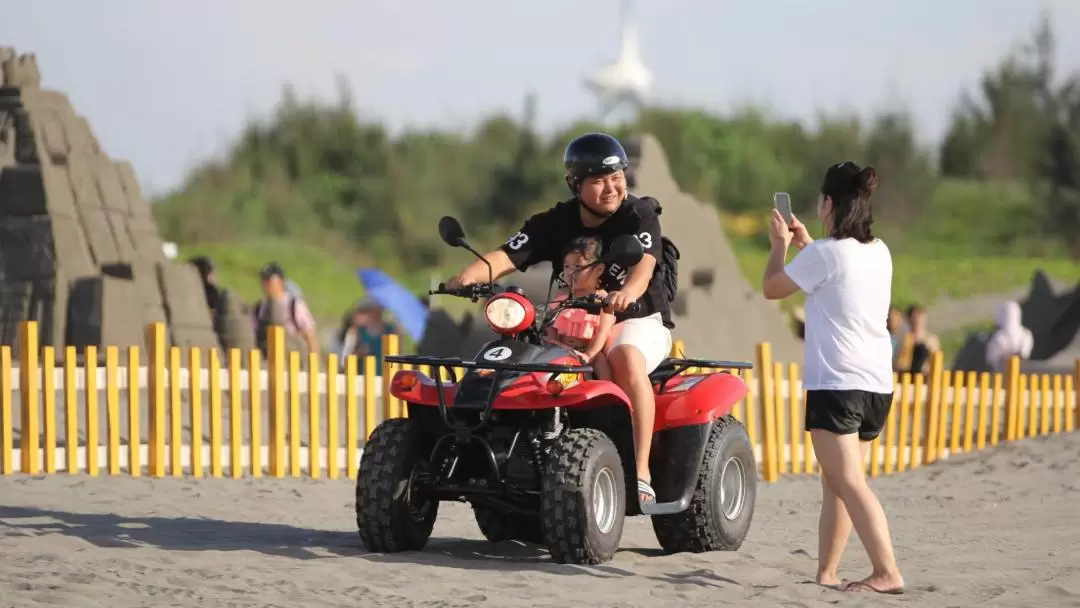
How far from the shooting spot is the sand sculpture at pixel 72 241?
610 inches

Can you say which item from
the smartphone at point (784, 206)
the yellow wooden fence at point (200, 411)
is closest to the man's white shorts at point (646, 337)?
the smartphone at point (784, 206)

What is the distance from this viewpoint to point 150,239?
58.9 feet

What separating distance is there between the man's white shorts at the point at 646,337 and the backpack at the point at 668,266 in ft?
0.65

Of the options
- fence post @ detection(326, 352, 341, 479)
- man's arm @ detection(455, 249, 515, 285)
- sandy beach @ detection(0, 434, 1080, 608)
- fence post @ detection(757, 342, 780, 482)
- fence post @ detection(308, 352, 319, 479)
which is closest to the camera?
sandy beach @ detection(0, 434, 1080, 608)

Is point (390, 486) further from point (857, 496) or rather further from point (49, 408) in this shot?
point (49, 408)

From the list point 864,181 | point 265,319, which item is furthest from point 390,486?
point 265,319

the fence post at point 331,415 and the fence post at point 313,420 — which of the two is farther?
the fence post at point 331,415

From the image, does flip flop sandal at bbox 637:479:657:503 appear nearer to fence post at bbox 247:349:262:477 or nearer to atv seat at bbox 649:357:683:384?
atv seat at bbox 649:357:683:384

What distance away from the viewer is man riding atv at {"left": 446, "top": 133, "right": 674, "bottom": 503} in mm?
7504

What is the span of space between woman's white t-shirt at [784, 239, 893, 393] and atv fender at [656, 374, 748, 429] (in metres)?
1.19

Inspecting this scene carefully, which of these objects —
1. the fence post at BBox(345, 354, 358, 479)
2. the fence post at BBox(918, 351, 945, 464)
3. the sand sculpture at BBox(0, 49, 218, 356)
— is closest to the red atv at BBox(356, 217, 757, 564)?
the fence post at BBox(345, 354, 358, 479)

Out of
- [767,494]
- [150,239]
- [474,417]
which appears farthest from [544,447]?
[150,239]

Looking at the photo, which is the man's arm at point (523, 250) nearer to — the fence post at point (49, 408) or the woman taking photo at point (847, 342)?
the woman taking photo at point (847, 342)

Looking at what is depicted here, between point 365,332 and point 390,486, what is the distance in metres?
11.0
